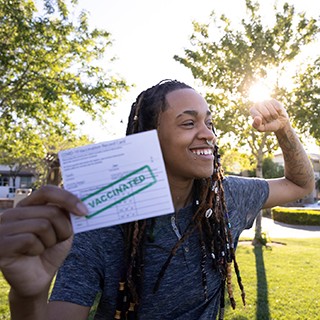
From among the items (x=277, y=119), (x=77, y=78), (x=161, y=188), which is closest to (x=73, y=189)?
(x=161, y=188)

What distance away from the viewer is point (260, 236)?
1380 cm

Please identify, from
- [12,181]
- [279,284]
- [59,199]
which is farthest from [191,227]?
[12,181]

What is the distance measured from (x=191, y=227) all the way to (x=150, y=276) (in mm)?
334

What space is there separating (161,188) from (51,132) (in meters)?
13.4

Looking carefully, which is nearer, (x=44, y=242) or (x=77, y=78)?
(x=44, y=242)

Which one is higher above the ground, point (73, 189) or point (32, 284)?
point (73, 189)

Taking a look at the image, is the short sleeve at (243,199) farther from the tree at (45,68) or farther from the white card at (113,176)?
the tree at (45,68)

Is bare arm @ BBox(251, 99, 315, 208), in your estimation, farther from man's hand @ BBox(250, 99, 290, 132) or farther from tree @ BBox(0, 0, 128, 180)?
tree @ BBox(0, 0, 128, 180)

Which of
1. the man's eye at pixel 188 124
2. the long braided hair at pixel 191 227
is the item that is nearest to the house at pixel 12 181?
the long braided hair at pixel 191 227

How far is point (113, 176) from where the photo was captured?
129cm

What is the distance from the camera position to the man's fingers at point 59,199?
4.10 feet

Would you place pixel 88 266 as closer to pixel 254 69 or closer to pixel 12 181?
pixel 254 69

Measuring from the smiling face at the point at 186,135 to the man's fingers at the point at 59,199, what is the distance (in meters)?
0.78

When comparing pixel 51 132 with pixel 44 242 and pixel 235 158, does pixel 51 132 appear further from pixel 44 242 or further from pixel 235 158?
pixel 44 242
